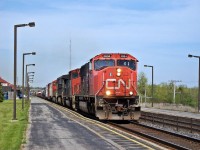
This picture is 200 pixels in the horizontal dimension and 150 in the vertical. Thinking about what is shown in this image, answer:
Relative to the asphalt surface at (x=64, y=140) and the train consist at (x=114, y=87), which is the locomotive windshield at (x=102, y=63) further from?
the asphalt surface at (x=64, y=140)

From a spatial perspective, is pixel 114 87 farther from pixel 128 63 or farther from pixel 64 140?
pixel 64 140

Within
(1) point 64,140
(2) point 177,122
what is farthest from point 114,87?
(1) point 64,140

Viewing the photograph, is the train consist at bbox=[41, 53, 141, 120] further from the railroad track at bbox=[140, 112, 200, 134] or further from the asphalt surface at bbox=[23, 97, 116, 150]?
the asphalt surface at bbox=[23, 97, 116, 150]

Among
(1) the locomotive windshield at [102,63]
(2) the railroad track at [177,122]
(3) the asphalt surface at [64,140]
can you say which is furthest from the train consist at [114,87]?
(3) the asphalt surface at [64,140]

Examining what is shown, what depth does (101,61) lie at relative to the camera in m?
27.5

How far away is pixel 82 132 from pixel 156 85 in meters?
121

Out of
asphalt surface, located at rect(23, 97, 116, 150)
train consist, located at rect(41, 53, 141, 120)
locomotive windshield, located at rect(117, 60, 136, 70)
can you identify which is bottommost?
asphalt surface, located at rect(23, 97, 116, 150)

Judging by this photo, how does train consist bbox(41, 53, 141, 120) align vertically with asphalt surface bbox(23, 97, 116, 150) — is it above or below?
above

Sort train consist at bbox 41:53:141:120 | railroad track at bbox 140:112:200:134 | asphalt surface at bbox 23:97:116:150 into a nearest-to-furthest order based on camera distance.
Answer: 1. asphalt surface at bbox 23:97:116:150
2. railroad track at bbox 140:112:200:134
3. train consist at bbox 41:53:141:120

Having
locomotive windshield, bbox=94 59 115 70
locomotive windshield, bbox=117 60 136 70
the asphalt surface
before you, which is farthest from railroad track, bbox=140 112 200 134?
the asphalt surface

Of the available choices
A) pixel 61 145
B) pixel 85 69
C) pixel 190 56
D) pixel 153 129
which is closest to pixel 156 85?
pixel 190 56

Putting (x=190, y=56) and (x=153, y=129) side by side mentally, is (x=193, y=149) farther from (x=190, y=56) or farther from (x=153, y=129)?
(x=190, y=56)

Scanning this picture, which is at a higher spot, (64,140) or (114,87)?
(114,87)

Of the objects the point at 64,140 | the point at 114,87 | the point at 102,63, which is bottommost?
the point at 64,140
